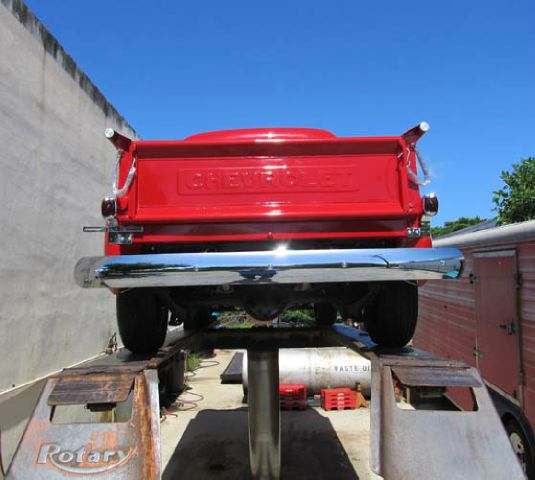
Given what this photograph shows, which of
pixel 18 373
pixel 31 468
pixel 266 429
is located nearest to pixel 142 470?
pixel 31 468

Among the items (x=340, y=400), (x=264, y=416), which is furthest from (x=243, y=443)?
(x=264, y=416)

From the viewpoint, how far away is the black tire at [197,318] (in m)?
4.55

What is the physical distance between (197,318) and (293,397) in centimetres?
390

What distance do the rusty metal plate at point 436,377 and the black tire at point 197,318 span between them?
222 cm

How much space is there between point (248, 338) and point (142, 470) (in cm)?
230

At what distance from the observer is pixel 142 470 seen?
7.17 ft

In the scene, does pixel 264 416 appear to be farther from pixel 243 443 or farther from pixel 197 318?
pixel 243 443

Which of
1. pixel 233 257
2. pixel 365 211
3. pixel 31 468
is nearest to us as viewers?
pixel 31 468

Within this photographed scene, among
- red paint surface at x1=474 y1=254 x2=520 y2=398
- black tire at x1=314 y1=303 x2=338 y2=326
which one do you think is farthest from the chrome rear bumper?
black tire at x1=314 y1=303 x2=338 y2=326

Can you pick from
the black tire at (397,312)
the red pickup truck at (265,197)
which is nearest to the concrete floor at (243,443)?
the black tire at (397,312)

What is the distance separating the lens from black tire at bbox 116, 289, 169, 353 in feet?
11.7

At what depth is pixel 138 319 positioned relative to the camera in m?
3.59

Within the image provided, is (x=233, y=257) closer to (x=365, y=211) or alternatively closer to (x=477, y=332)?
(x=365, y=211)

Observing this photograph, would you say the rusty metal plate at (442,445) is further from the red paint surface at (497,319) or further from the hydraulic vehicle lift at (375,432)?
the red paint surface at (497,319)
